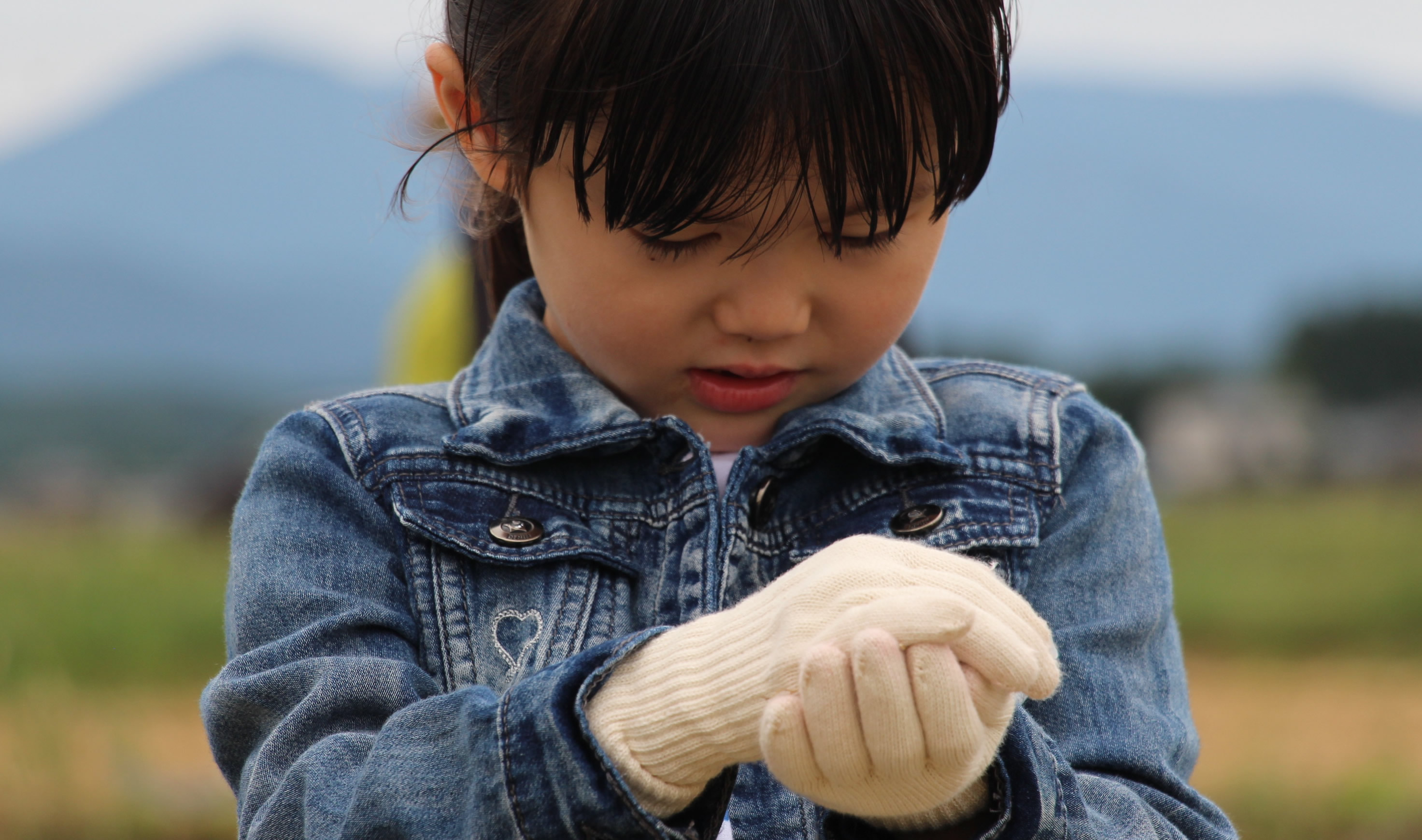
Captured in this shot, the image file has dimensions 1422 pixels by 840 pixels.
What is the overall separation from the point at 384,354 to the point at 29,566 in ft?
9.39

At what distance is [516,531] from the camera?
1142 millimetres

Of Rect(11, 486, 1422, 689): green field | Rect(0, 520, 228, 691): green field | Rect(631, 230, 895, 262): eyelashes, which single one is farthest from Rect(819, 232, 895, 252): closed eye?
Rect(0, 520, 228, 691): green field

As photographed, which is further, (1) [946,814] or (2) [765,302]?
(2) [765,302]

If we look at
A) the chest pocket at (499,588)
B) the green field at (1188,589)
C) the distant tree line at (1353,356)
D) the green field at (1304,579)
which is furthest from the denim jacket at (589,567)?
the distant tree line at (1353,356)

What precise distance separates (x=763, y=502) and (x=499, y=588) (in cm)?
23

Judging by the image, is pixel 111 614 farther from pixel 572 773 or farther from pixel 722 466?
pixel 572 773

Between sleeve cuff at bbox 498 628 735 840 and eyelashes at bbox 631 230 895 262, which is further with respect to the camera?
eyelashes at bbox 631 230 895 262

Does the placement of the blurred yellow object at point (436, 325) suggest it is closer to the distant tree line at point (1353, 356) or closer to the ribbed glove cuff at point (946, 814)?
the ribbed glove cuff at point (946, 814)

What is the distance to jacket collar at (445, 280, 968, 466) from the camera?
1176 millimetres

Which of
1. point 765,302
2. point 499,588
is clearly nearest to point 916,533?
point 765,302

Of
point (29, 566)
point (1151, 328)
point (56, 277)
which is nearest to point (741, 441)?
point (29, 566)

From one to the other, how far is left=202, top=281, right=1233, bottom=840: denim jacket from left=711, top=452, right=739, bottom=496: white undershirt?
A: 0.04 m

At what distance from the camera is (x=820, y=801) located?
834 millimetres

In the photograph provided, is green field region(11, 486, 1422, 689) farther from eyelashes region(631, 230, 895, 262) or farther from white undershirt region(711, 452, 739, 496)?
eyelashes region(631, 230, 895, 262)
